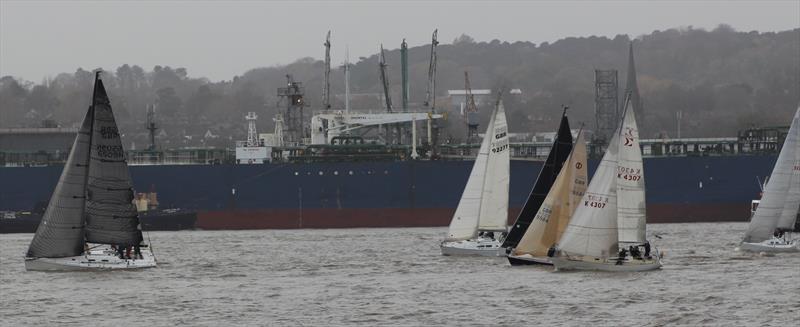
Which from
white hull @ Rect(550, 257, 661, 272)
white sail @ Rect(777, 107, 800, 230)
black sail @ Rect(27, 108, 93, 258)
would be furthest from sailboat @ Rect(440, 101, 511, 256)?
black sail @ Rect(27, 108, 93, 258)

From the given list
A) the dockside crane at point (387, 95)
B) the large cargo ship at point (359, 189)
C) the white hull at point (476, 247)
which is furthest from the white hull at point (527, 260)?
the dockside crane at point (387, 95)

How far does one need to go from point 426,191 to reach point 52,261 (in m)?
39.2

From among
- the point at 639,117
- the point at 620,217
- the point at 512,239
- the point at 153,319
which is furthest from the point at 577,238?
the point at 639,117

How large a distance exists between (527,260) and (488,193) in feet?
21.6

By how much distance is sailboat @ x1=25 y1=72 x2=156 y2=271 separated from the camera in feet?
161

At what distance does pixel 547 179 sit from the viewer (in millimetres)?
51031

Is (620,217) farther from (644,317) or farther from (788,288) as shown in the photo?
(644,317)

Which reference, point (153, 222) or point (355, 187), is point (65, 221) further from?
point (355, 187)

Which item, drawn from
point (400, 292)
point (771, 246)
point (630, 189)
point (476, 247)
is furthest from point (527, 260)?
point (771, 246)

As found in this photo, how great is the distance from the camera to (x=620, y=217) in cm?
4600

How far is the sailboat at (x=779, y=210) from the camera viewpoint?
56.0 metres

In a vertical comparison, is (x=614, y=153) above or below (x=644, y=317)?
above

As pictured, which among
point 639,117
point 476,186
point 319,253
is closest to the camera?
point 476,186

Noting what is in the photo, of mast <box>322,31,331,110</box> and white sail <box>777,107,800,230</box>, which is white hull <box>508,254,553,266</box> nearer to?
white sail <box>777,107,800,230</box>
